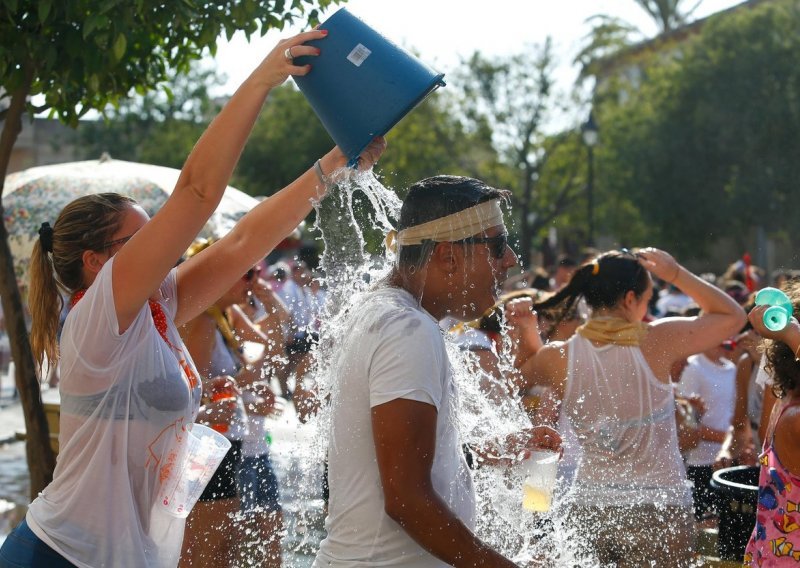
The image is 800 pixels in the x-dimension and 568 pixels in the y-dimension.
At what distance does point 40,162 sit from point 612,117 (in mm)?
26241

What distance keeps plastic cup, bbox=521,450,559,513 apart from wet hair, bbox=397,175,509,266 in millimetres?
848

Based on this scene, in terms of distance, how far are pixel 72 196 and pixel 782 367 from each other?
21.1 feet

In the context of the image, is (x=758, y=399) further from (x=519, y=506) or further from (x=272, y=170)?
(x=272, y=170)

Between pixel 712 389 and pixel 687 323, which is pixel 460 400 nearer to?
pixel 687 323

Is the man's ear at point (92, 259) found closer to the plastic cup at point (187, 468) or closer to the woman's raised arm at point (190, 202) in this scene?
the woman's raised arm at point (190, 202)

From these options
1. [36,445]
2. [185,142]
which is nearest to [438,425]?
[36,445]

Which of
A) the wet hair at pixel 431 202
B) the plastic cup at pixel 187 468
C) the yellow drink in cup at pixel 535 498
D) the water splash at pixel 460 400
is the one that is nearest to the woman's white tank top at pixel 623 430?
the water splash at pixel 460 400

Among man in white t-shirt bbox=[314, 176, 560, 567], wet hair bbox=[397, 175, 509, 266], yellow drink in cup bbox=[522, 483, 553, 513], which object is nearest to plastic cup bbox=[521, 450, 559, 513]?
yellow drink in cup bbox=[522, 483, 553, 513]

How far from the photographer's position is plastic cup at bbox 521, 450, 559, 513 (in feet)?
9.84

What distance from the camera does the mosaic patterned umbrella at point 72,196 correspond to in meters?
8.12

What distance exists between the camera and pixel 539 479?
10.1 feet

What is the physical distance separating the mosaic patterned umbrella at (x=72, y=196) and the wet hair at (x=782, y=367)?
5.25 m

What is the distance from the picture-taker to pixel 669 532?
3.99 m

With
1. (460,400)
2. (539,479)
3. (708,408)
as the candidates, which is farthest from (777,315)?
(708,408)
